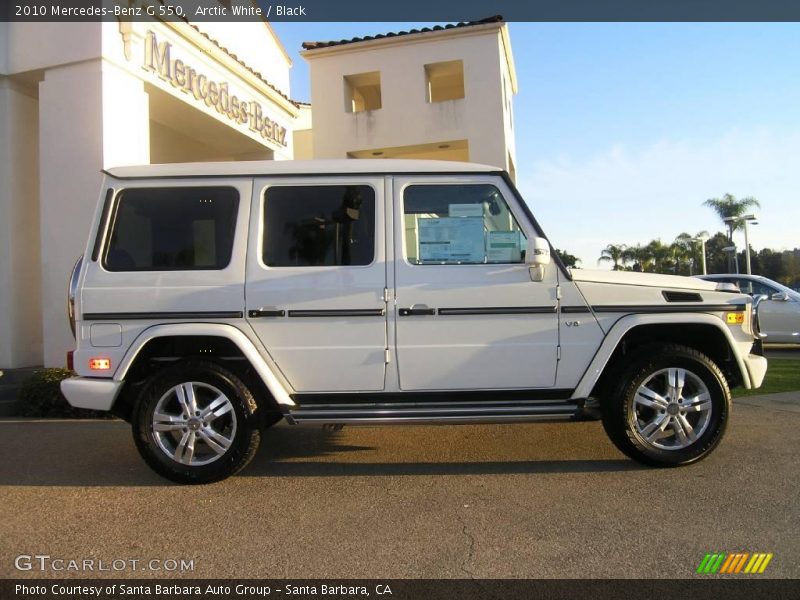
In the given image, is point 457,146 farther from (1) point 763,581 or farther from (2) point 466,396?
(1) point 763,581

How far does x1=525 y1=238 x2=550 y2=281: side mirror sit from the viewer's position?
4.24m

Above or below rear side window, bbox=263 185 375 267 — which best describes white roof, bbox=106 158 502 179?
above

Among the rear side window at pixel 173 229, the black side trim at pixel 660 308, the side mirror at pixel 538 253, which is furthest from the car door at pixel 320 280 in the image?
the black side trim at pixel 660 308

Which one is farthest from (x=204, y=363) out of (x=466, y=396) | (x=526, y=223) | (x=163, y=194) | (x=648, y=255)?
(x=648, y=255)

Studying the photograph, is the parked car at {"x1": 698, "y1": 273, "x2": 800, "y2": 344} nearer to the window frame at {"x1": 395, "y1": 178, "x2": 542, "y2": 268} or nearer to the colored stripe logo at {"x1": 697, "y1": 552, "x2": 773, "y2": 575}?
the window frame at {"x1": 395, "y1": 178, "x2": 542, "y2": 268}

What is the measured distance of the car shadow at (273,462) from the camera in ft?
15.3

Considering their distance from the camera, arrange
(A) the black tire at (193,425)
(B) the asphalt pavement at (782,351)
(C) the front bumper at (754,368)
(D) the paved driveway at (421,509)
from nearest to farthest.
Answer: (D) the paved driveway at (421,509) → (A) the black tire at (193,425) → (C) the front bumper at (754,368) → (B) the asphalt pavement at (782,351)

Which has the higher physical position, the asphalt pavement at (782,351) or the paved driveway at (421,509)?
the asphalt pavement at (782,351)

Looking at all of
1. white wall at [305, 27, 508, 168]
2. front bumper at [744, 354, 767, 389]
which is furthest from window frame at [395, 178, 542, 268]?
white wall at [305, 27, 508, 168]

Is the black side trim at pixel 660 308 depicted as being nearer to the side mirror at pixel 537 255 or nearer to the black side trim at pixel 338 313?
the side mirror at pixel 537 255

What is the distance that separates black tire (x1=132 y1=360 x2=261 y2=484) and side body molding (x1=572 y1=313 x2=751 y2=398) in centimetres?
241

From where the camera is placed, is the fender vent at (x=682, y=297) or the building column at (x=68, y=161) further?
the building column at (x=68, y=161)

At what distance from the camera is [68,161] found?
25.4ft

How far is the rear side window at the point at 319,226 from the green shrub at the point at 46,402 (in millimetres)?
4083
